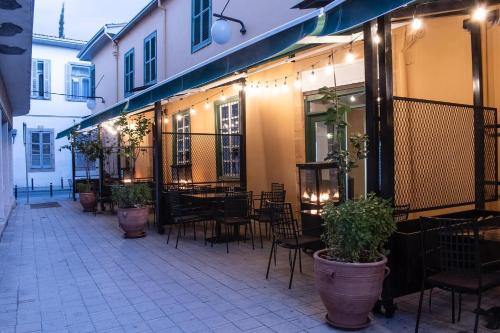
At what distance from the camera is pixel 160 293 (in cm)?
471

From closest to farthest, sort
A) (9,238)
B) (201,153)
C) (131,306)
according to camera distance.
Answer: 1. (131,306)
2. (9,238)
3. (201,153)

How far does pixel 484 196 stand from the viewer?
5258 millimetres

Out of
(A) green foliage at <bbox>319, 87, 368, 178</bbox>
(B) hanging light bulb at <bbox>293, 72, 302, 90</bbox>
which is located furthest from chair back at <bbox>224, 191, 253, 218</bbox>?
(A) green foliage at <bbox>319, 87, 368, 178</bbox>

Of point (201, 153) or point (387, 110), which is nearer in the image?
point (387, 110)

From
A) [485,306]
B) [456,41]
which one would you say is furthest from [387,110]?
[456,41]

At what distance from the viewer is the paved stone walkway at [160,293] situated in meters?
3.82

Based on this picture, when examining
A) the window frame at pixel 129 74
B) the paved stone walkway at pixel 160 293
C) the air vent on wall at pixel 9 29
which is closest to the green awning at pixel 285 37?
the air vent on wall at pixel 9 29

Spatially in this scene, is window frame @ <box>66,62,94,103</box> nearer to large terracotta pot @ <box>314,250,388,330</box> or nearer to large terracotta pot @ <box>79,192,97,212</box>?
large terracotta pot @ <box>79,192,97,212</box>

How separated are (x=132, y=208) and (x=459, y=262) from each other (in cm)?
605

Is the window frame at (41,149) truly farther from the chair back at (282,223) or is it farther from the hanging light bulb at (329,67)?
the chair back at (282,223)

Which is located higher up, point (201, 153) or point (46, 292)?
point (201, 153)

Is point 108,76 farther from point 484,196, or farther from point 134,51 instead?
point 484,196

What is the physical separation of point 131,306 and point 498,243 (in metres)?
3.62

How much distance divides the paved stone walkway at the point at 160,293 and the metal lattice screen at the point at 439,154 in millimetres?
1216
